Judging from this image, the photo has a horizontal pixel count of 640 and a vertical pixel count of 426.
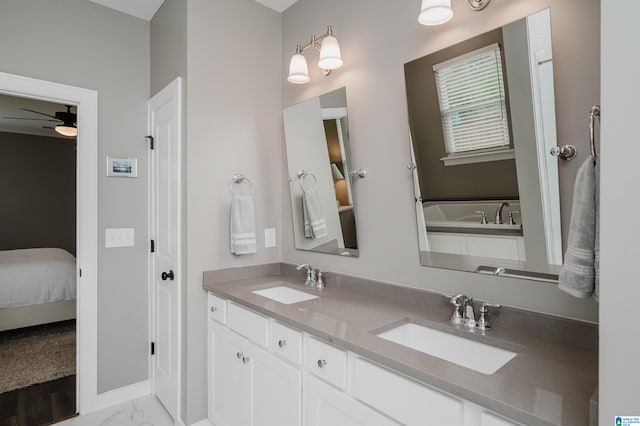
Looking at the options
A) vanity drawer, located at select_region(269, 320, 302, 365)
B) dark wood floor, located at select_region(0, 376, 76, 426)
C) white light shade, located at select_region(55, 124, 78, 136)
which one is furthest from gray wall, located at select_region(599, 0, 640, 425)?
white light shade, located at select_region(55, 124, 78, 136)

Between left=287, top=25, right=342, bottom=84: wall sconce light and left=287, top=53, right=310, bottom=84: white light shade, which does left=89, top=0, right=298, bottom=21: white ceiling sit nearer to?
left=287, top=25, right=342, bottom=84: wall sconce light

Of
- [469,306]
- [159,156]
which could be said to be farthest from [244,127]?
[469,306]

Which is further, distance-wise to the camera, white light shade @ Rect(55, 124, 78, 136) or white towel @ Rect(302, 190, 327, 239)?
white light shade @ Rect(55, 124, 78, 136)

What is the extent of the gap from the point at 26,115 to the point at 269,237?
455 cm

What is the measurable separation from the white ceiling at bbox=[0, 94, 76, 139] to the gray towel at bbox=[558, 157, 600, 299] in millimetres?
4643

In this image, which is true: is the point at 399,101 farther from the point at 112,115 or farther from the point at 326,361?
the point at 112,115

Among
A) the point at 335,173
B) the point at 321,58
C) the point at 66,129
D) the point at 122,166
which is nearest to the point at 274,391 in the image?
the point at 335,173

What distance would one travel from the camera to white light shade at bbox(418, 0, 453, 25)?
1.37 metres

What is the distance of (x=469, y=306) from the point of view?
1380 millimetres

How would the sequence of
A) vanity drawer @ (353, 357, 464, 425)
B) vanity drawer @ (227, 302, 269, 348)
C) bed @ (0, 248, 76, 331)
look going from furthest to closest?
bed @ (0, 248, 76, 331), vanity drawer @ (227, 302, 269, 348), vanity drawer @ (353, 357, 464, 425)

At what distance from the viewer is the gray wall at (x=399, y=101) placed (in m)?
1.17

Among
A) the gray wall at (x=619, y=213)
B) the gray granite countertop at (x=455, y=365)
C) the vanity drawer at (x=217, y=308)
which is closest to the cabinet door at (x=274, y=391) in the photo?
the gray granite countertop at (x=455, y=365)

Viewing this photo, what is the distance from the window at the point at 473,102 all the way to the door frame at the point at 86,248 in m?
2.15

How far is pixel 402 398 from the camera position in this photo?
1045mm
